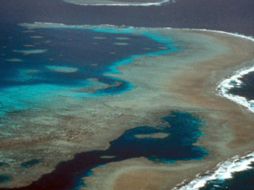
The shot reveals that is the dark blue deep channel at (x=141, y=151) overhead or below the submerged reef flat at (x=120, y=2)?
below

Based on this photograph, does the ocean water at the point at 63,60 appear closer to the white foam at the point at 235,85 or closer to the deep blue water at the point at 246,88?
the white foam at the point at 235,85

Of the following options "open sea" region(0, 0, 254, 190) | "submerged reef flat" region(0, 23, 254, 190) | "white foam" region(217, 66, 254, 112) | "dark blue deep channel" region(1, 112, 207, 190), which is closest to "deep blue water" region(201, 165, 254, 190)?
"open sea" region(0, 0, 254, 190)

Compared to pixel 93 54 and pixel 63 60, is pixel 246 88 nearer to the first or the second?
pixel 93 54

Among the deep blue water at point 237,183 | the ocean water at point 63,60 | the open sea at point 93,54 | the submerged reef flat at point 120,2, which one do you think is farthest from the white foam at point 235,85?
the submerged reef flat at point 120,2

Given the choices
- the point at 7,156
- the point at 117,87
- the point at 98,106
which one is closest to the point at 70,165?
the point at 7,156

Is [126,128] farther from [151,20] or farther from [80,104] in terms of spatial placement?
[151,20]

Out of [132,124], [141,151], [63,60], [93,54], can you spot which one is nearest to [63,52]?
[93,54]
